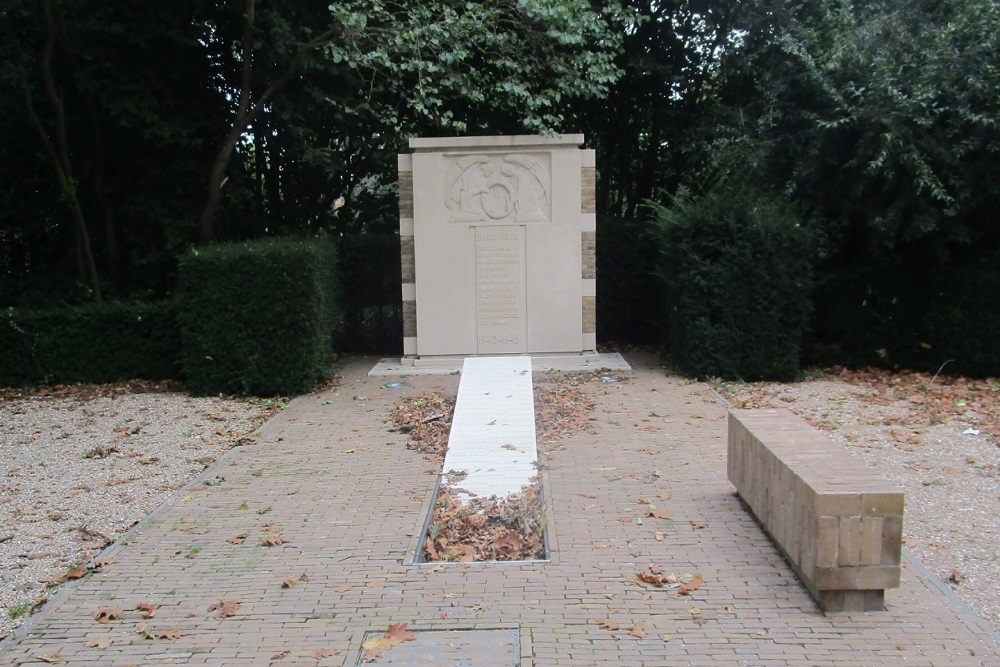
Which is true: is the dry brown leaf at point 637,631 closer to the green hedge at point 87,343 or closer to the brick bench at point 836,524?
the brick bench at point 836,524

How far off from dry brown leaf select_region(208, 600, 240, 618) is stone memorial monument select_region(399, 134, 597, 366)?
25.6 feet

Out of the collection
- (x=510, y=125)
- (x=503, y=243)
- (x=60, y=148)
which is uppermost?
(x=510, y=125)

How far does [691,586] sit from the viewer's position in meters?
4.66

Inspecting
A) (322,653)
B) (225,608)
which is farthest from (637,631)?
(225,608)

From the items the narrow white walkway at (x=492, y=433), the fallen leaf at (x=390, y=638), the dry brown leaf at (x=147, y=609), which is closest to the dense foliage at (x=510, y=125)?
the narrow white walkway at (x=492, y=433)

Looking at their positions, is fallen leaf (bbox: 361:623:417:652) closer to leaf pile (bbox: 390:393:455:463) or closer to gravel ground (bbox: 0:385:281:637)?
gravel ground (bbox: 0:385:281:637)

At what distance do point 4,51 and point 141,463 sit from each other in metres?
7.83

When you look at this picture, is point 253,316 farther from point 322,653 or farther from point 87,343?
point 322,653

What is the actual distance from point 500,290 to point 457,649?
8.40 m

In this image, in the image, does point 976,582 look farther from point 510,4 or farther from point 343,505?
point 510,4


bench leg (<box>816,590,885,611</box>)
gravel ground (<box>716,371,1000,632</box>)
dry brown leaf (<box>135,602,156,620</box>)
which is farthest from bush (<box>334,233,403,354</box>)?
bench leg (<box>816,590,885,611</box>)

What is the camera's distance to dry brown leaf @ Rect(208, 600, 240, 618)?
446 cm

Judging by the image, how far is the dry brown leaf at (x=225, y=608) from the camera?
4.46m

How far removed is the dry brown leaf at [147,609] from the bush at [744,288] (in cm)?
811
